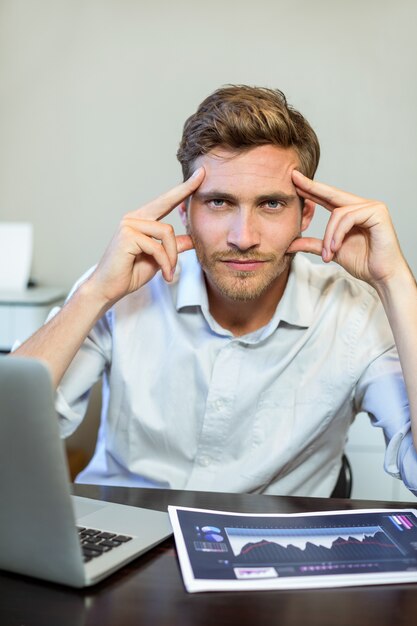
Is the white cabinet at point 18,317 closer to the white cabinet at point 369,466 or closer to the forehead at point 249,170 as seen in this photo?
the white cabinet at point 369,466

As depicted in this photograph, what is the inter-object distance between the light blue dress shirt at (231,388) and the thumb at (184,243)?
0.21 ft

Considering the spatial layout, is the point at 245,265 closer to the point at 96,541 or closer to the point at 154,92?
the point at 96,541

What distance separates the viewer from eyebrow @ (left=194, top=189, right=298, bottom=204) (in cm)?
136

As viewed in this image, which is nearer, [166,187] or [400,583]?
[400,583]

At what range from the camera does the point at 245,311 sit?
1.46m

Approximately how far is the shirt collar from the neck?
3cm

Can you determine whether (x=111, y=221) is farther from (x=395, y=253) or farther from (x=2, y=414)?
(x=2, y=414)

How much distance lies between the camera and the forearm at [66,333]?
4.20ft

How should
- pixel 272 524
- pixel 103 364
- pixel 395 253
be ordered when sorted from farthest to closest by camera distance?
pixel 103 364 → pixel 395 253 → pixel 272 524

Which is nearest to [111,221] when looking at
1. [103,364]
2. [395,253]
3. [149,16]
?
[149,16]

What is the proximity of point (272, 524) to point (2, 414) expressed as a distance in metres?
0.39

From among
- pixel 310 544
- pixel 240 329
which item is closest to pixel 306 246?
pixel 240 329

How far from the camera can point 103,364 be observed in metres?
1.46

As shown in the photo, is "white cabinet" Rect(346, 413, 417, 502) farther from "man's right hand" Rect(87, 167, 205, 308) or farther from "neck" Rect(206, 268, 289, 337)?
"man's right hand" Rect(87, 167, 205, 308)
